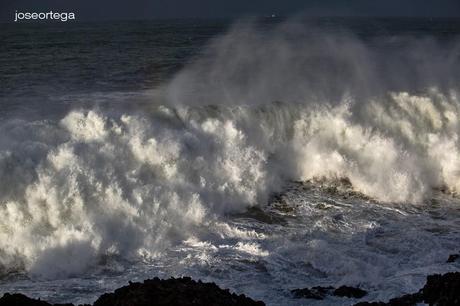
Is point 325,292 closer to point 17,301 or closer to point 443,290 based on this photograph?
point 443,290

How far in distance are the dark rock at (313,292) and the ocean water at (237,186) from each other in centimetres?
23

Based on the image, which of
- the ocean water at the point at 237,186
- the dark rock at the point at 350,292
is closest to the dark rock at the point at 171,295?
the ocean water at the point at 237,186

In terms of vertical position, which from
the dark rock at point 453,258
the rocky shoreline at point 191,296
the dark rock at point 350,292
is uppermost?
the rocky shoreline at point 191,296

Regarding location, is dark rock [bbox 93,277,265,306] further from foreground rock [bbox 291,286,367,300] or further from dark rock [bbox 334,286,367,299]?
dark rock [bbox 334,286,367,299]

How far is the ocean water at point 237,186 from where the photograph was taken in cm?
1303

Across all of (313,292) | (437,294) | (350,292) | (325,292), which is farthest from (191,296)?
(437,294)

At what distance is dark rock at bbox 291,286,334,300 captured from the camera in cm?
1142

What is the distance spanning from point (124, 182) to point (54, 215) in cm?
235

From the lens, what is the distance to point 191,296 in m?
9.48

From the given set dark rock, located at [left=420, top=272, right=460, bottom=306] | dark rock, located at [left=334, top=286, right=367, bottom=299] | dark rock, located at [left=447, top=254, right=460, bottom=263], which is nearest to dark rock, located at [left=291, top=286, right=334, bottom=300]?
dark rock, located at [left=334, top=286, right=367, bottom=299]

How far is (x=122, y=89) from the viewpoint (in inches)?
1151

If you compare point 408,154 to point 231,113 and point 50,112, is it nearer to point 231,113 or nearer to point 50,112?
point 231,113

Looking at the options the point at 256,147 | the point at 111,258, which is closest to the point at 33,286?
the point at 111,258

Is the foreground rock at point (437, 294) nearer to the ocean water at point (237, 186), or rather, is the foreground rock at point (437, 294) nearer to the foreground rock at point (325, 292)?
the ocean water at point (237, 186)
